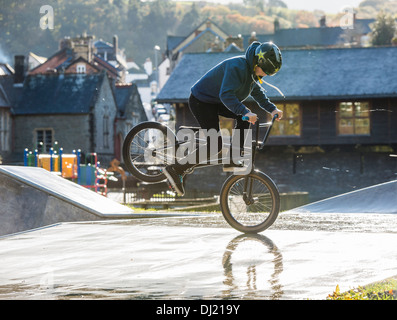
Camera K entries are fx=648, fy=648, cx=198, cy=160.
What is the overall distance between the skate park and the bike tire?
0.87m

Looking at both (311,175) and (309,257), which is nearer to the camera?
(309,257)

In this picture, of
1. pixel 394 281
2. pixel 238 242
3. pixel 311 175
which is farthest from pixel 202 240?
pixel 311 175

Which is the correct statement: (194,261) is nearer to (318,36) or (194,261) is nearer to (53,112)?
(53,112)

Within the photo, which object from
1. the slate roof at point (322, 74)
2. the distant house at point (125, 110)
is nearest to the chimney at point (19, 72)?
the distant house at point (125, 110)

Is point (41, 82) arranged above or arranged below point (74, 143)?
above

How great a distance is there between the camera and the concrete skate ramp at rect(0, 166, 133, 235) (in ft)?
39.2

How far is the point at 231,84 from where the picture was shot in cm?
775

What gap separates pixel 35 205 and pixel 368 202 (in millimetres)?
6975

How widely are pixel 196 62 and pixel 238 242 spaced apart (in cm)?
2908

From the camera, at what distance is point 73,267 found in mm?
6586

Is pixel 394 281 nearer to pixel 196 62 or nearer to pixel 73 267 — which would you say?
pixel 73 267

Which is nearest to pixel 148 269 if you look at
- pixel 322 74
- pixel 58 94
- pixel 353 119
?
pixel 322 74
